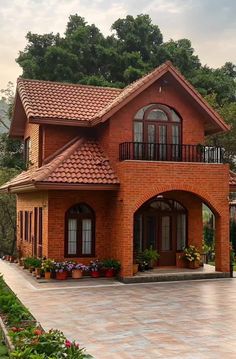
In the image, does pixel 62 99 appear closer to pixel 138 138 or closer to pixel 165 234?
pixel 138 138

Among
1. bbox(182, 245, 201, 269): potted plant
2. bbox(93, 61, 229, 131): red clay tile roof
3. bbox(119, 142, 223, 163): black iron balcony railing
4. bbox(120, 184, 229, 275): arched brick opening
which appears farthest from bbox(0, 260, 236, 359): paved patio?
bbox(93, 61, 229, 131): red clay tile roof

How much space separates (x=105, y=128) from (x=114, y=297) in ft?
23.3

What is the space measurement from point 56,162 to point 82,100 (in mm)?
4648

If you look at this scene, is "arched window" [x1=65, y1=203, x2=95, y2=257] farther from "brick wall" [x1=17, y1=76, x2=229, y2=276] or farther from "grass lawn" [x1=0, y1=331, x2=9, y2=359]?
"grass lawn" [x1=0, y1=331, x2=9, y2=359]

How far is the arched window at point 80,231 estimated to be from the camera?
55.9 feet

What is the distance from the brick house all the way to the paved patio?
1923 millimetres

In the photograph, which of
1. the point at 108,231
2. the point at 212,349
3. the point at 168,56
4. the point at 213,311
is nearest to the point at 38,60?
the point at 168,56

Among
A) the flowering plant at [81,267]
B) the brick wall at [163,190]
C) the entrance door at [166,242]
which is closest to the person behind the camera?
the brick wall at [163,190]

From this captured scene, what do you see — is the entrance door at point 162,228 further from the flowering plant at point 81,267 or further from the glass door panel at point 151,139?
the flowering plant at point 81,267

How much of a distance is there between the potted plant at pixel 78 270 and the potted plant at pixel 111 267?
73 cm

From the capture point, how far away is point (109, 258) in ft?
56.7

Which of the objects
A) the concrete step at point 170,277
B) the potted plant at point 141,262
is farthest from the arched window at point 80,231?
the concrete step at point 170,277

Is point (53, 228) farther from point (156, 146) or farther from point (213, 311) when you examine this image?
point (213, 311)

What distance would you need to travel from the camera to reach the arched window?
55.9 ft
